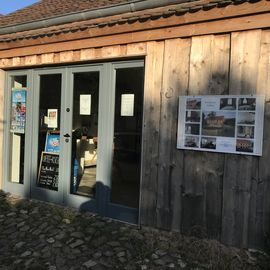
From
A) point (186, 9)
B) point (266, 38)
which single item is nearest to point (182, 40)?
point (186, 9)

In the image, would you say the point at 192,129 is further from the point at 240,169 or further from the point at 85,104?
the point at 85,104

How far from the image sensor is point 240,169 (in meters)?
4.04

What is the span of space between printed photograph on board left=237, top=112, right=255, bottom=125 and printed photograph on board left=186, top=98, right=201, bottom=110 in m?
0.54

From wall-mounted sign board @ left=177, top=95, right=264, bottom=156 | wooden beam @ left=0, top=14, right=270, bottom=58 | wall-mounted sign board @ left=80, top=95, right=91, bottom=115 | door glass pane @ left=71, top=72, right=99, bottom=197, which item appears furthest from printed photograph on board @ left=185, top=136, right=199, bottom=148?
wall-mounted sign board @ left=80, top=95, right=91, bottom=115

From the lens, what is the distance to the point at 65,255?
4.12 meters

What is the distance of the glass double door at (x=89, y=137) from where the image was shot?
199 inches

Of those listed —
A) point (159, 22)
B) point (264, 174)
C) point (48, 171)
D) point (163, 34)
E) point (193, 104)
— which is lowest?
point (48, 171)

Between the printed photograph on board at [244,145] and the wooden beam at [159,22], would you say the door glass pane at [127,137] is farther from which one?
the printed photograph on board at [244,145]

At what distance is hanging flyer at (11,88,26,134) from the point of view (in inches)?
252

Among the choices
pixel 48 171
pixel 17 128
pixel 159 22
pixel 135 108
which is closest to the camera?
pixel 159 22

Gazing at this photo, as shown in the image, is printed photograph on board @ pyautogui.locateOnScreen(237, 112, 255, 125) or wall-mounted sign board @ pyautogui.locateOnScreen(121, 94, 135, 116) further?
wall-mounted sign board @ pyautogui.locateOnScreen(121, 94, 135, 116)

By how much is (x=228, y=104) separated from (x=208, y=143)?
0.54m

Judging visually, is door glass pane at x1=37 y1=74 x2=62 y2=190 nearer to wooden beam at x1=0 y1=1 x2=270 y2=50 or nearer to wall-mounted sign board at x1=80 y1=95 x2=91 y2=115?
wall-mounted sign board at x1=80 y1=95 x2=91 y2=115

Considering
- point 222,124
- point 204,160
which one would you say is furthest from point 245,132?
point 204,160
